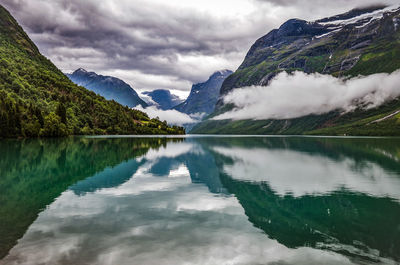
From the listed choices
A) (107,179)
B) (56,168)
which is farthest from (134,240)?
(56,168)

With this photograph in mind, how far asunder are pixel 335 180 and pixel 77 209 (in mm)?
36331

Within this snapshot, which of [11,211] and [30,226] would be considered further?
[11,211]

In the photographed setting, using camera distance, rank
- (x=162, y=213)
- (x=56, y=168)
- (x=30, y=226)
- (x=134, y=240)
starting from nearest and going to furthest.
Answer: (x=134, y=240)
(x=30, y=226)
(x=162, y=213)
(x=56, y=168)

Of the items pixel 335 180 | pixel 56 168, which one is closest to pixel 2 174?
pixel 56 168

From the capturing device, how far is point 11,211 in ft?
76.1

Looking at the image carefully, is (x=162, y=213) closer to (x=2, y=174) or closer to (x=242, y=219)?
(x=242, y=219)

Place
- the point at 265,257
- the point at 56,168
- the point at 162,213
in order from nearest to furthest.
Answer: the point at 265,257 < the point at 162,213 < the point at 56,168

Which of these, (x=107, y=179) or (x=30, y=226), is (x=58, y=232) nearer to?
(x=30, y=226)

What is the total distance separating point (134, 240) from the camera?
709 inches

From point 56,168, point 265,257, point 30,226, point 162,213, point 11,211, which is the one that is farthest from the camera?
point 56,168

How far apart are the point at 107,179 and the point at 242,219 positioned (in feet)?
80.1

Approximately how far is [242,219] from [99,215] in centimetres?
1168

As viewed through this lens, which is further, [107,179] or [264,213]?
[107,179]

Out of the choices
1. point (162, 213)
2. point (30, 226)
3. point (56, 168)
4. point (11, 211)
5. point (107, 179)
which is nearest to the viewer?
point (30, 226)
